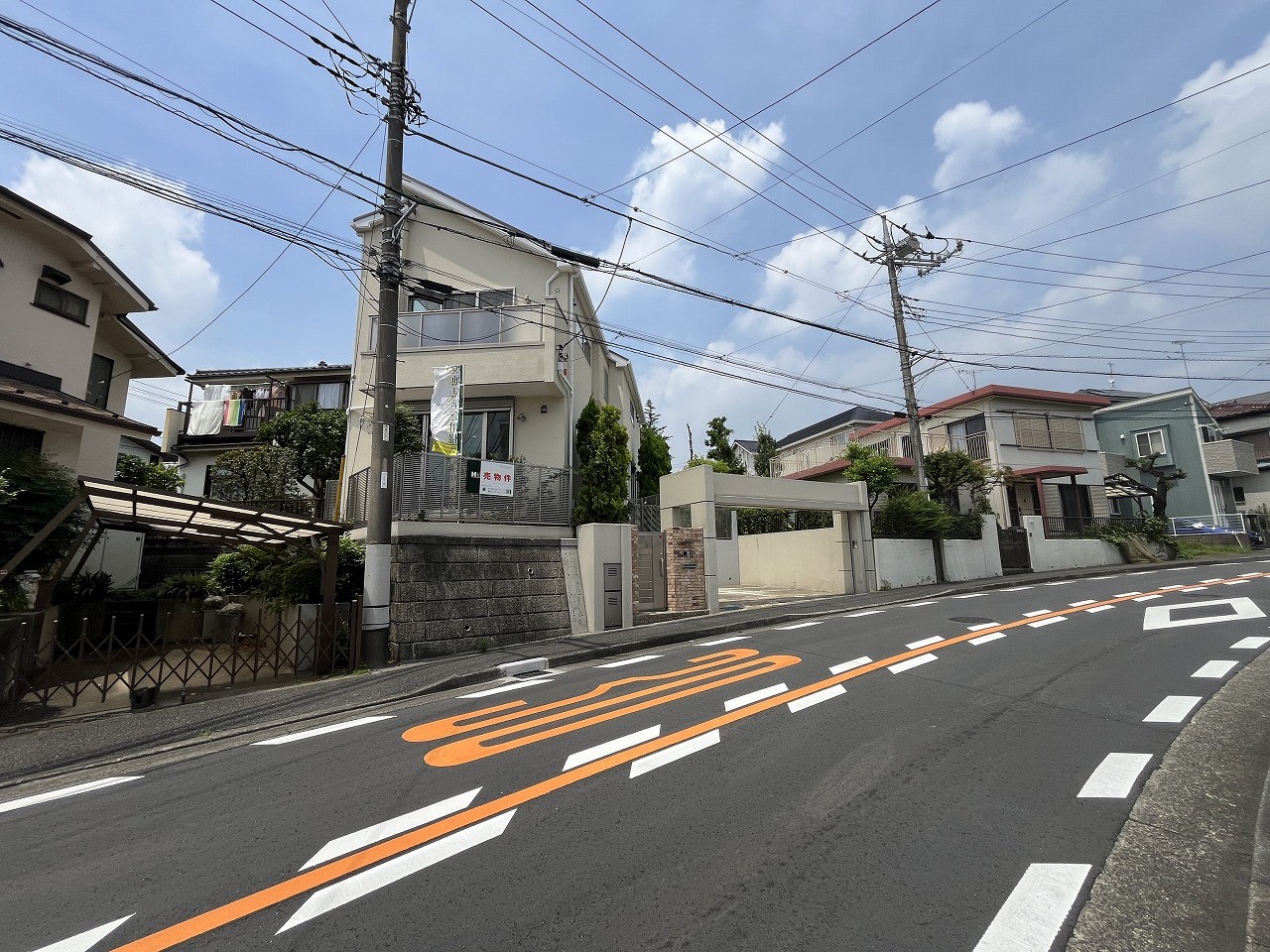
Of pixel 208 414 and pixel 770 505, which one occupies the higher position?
pixel 208 414

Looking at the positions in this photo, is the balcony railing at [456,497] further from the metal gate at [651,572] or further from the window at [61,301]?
the window at [61,301]

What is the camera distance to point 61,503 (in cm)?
988

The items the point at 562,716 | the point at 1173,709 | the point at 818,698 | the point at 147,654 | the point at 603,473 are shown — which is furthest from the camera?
the point at 603,473

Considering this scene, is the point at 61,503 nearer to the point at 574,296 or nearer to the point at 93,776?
the point at 93,776

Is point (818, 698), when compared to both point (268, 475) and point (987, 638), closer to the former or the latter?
point (987, 638)

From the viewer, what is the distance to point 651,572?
1407 cm

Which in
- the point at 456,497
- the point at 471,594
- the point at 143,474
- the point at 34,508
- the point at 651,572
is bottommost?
the point at 471,594

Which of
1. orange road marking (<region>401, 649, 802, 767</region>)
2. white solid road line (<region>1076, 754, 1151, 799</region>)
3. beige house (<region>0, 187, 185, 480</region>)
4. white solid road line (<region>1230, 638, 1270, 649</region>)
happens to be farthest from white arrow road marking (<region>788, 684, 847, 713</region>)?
beige house (<region>0, 187, 185, 480</region>)

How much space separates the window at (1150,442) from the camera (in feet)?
103

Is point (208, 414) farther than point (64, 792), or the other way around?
point (208, 414)

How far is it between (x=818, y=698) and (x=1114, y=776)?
250 centimetres

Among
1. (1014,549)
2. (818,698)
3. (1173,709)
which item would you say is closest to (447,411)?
(818,698)

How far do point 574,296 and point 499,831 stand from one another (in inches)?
586

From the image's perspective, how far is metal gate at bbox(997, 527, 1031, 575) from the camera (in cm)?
2156
